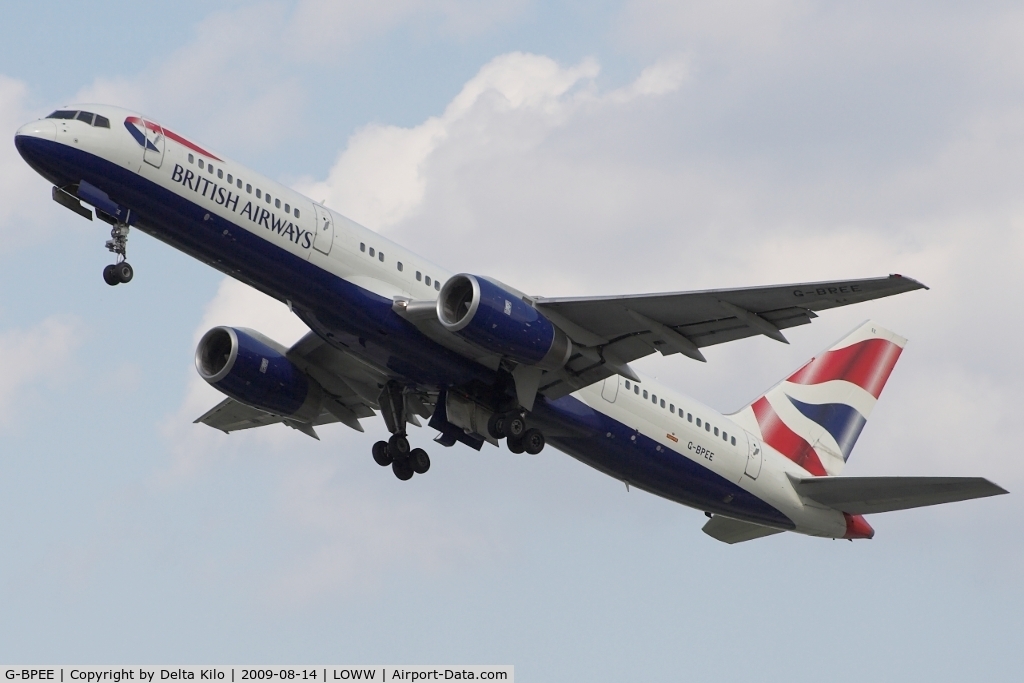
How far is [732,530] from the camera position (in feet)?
129

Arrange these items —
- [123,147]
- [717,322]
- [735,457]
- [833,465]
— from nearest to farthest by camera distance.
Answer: [123,147], [717,322], [735,457], [833,465]

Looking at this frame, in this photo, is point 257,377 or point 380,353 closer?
point 380,353

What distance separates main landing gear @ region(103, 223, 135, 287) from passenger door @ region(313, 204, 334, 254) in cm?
380

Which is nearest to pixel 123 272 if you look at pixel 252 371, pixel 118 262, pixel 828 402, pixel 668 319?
pixel 118 262

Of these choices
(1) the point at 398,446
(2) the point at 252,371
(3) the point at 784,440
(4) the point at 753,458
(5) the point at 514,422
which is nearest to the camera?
(5) the point at 514,422

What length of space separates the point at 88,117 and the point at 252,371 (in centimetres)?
832

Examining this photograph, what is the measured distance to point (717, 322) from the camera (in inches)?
1223

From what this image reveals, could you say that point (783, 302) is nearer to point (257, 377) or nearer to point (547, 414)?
point (547, 414)

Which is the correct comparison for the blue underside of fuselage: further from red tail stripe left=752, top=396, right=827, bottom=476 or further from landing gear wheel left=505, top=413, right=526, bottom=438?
red tail stripe left=752, top=396, right=827, bottom=476

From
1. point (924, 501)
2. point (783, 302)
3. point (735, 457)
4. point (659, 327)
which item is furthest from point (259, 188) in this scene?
point (924, 501)

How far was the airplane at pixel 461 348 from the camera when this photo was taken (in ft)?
96.1

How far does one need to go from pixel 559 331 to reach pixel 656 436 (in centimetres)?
497

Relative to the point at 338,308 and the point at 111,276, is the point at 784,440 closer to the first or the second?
the point at 338,308

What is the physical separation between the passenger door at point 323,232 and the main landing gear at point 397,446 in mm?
5529
